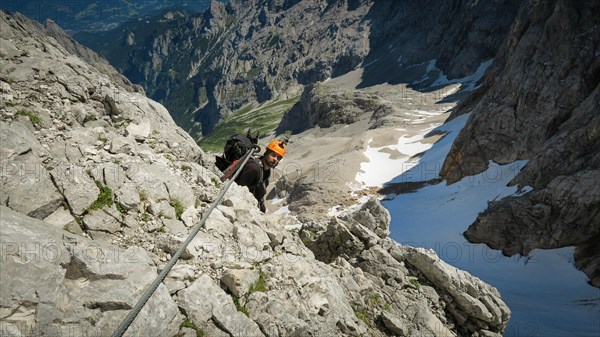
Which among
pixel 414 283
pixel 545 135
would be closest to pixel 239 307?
pixel 414 283

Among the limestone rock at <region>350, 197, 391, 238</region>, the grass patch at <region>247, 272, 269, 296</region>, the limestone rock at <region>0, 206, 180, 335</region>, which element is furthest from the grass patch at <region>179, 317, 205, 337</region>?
the limestone rock at <region>350, 197, 391, 238</region>

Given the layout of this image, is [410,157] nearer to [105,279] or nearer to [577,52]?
[577,52]

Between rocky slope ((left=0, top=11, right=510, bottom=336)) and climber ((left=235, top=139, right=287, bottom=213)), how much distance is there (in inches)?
30.1

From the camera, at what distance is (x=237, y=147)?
520 inches

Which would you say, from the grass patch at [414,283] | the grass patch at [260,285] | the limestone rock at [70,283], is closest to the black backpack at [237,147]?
the grass patch at [260,285]

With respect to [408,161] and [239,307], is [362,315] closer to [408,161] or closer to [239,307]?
[239,307]

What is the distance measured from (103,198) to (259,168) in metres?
5.23

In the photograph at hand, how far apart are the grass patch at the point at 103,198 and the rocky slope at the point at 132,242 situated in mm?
22

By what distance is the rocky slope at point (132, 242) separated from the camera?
656 centimetres

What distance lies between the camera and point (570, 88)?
46250 mm

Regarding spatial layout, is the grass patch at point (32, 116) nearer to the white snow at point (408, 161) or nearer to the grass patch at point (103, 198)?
the grass patch at point (103, 198)

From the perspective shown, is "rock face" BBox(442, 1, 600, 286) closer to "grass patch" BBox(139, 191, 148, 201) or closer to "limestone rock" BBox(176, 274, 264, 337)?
"limestone rock" BBox(176, 274, 264, 337)

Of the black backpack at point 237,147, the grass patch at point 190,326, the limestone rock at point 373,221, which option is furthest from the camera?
the limestone rock at point 373,221

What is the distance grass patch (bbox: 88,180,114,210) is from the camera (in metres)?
8.52
